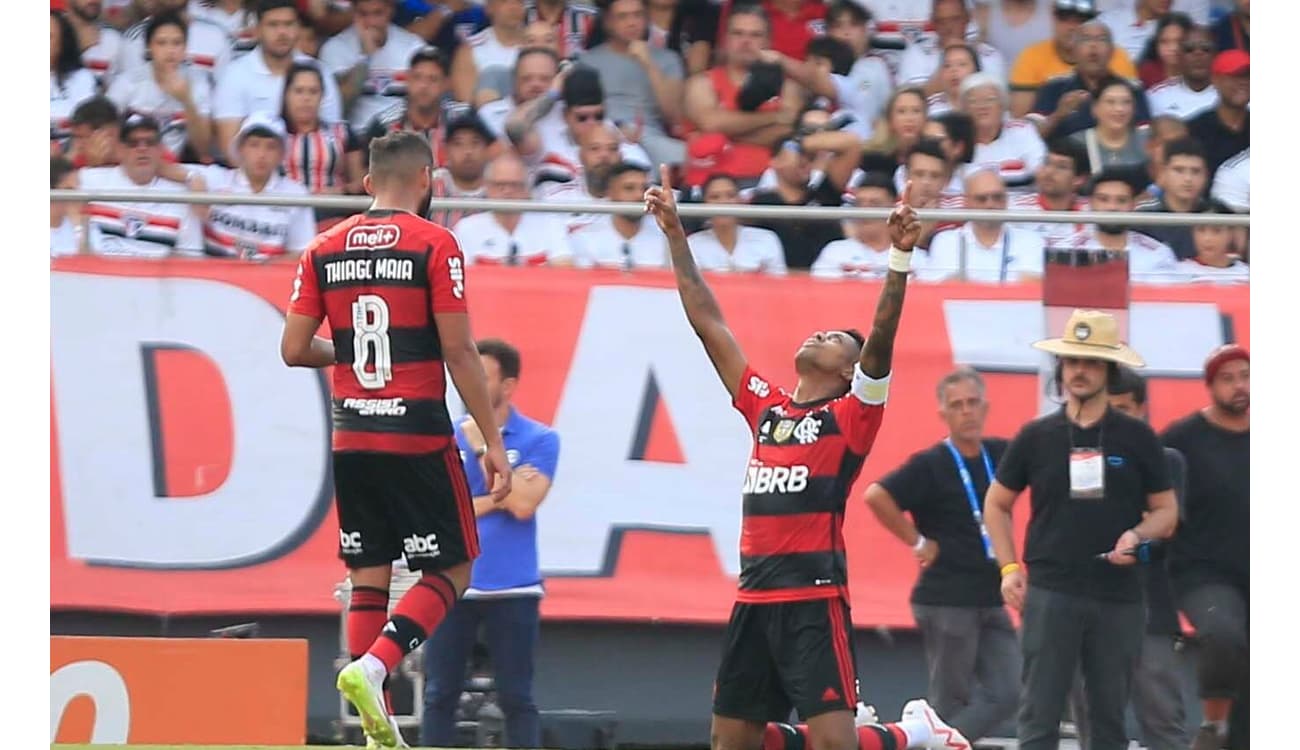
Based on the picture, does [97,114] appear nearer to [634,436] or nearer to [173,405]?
[173,405]

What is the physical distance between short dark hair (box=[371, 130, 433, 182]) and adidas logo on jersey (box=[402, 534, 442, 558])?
132 cm

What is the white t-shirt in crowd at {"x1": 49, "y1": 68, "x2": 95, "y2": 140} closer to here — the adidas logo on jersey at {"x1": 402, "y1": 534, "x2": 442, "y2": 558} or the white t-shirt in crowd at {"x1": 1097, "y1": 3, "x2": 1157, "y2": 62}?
the adidas logo on jersey at {"x1": 402, "y1": 534, "x2": 442, "y2": 558}

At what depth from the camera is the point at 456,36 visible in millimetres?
13250

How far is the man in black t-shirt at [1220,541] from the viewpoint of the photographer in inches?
390

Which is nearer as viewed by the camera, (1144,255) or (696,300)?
(696,300)

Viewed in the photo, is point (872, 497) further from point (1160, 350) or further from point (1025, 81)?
point (1025, 81)

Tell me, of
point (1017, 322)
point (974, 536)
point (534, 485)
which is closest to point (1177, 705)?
point (974, 536)

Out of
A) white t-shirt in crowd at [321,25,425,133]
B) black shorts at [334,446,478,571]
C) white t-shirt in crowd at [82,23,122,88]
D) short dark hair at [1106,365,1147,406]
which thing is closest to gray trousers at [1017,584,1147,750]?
short dark hair at [1106,365,1147,406]

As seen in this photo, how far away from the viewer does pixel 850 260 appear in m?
10.7

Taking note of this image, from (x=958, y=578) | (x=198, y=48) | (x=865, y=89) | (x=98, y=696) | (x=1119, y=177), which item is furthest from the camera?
(x=865, y=89)

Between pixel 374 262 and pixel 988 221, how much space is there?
13.9 ft

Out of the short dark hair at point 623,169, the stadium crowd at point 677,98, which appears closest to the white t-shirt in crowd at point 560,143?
the stadium crowd at point 677,98

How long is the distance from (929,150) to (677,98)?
1786 mm

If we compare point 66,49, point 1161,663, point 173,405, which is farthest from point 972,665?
point 66,49
